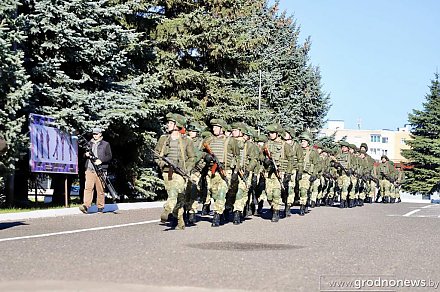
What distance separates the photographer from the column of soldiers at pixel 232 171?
15227 mm

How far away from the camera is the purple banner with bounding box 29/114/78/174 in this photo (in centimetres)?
1959

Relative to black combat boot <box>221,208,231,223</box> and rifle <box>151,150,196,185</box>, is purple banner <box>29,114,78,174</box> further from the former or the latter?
rifle <box>151,150,196,185</box>

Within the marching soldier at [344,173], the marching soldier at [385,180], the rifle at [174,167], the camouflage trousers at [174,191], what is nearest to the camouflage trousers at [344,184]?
the marching soldier at [344,173]

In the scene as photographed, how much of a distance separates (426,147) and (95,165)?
184ft

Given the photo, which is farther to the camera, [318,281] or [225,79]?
[225,79]

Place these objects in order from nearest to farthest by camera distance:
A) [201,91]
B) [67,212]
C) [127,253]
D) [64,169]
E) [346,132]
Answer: [127,253]
[67,212]
[64,169]
[201,91]
[346,132]

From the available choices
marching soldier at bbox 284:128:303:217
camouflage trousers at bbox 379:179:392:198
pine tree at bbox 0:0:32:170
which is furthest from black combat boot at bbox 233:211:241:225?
camouflage trousers at bbox 379:179:392:198

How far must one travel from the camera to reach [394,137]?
147m

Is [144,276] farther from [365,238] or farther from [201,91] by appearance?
[201,91]

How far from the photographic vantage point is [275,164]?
19.1m

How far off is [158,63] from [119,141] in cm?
497

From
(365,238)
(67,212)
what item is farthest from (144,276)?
(67,212)

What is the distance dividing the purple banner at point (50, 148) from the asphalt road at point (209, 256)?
2.96 m

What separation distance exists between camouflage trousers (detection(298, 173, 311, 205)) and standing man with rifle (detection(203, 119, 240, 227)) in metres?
4.55
